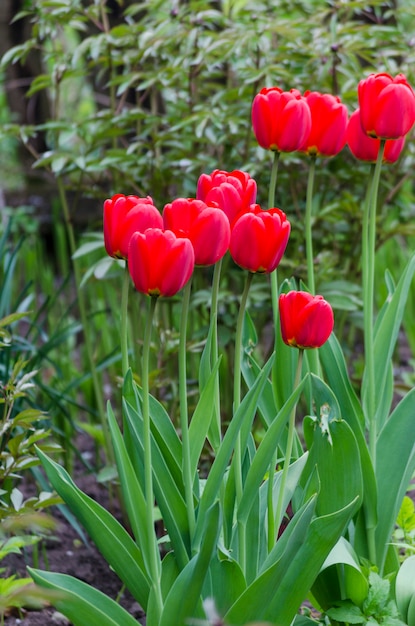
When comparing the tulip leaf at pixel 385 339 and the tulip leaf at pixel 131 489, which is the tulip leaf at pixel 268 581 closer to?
the tulip leaf at pixel 131 489

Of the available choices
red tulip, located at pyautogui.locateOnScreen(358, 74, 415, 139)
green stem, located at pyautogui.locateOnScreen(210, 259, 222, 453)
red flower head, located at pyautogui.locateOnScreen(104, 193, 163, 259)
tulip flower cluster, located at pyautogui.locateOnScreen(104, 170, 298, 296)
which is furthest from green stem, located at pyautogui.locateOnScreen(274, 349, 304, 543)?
red tulip, located at pyautogui.locateOnScreen(358, 74, 415, 139)

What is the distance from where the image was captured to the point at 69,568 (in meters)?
2.10

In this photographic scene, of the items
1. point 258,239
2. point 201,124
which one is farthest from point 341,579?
point 201,124

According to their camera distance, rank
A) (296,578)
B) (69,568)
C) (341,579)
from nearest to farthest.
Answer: (296,578)
(341,579)
(69,568)

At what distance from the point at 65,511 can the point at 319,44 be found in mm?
1458

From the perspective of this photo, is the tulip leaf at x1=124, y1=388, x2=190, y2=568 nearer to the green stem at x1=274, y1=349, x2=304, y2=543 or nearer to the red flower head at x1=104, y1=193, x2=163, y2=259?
the green stem at x1=274, y1=349, x2=304, y2=543

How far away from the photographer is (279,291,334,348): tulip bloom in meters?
1.21

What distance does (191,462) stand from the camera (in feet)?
4.33

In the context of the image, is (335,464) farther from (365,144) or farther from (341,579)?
(365,144)

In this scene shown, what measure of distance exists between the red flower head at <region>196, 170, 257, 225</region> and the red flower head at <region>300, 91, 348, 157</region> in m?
0.25

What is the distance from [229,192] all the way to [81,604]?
0.65 m

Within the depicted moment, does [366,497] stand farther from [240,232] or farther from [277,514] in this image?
[240,232]

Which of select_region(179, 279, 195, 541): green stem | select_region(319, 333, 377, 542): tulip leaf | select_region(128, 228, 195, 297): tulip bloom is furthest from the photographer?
select_region(319, 333, 377, 542): tulip leaf

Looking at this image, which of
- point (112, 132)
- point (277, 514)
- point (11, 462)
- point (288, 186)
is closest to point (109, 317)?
point (288, 186)
